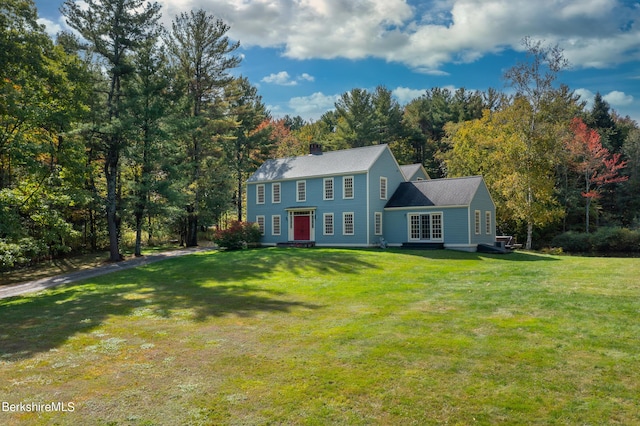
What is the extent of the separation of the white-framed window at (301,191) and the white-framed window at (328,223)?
230 cm

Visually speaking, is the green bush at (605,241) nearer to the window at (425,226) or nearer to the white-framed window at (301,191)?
the window at (425,226)

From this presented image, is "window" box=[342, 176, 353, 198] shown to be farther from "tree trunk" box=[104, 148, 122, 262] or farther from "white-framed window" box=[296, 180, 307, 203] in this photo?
"tree trunk" box=[104, 148, 122, 262]

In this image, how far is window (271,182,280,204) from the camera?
31.7 metres

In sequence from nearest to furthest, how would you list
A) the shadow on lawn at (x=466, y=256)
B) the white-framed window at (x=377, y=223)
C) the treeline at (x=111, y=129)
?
the treeline at (x=111, y=129), the shadow on lawn at (x=466, y=256), the white-framed window at (x=377, y=223)

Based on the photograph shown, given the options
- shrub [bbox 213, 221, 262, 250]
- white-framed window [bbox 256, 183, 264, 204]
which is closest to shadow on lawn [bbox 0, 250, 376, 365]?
shrub [bbox 213, 221, 262, 250]

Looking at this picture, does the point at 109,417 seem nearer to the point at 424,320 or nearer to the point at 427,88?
the point at 424,320

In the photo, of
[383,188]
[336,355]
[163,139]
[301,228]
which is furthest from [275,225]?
[336,355]

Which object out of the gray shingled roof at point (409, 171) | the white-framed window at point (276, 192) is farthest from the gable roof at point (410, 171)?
the white-framed window at point (276, 192)

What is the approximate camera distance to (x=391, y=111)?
162 feet

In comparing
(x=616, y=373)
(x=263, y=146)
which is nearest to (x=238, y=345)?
(x=616, y=373)

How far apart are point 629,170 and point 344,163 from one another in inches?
1268

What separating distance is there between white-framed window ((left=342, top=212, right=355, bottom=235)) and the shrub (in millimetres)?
6827

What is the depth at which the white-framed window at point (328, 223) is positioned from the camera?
1134 inches

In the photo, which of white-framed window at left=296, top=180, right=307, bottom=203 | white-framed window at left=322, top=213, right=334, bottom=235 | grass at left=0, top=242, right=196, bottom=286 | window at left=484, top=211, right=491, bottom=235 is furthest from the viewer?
white-framed window at left=296, top=180, right=307, bottom=203
